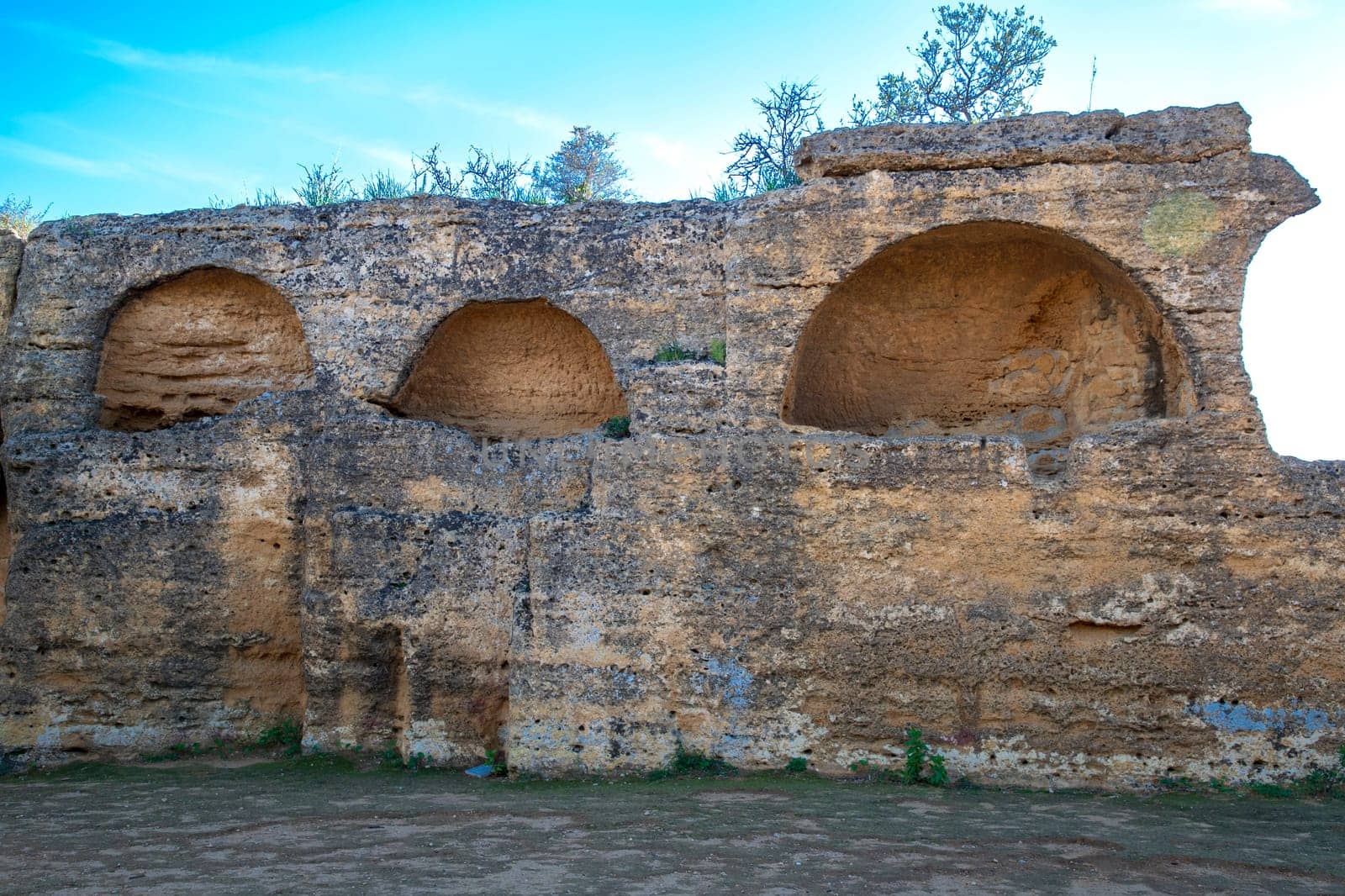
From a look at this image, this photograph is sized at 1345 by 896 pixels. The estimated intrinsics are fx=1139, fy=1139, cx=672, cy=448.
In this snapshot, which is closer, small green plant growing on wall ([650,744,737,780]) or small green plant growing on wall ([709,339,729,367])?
small green plant growing on wall ([650,744,737,780])

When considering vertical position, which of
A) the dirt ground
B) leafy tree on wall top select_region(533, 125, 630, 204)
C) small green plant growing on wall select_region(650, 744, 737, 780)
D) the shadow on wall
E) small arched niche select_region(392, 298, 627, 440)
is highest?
leafy tree on wall top select_region(533, 125, 630, 204)

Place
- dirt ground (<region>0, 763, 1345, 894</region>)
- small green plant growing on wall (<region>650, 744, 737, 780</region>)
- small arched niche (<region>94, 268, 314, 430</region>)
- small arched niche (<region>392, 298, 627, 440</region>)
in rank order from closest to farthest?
dirt ground (<region>0, 763, 1345, 894</region>), small green plant growing on wall (<region>650, 744, 737, 780</region>), small arched niche (<region>392, 298, 627, 440</region>), small arched niche (<region>94, 268, 314, 430</region>)

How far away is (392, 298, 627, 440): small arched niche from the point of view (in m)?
8.26

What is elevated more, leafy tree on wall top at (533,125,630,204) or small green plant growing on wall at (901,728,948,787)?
leafy tree on wall top at (533,125,630,204)

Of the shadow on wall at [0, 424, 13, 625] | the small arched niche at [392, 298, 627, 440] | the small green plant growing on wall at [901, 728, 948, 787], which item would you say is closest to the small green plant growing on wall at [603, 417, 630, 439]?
the small arched niche at [392, 298, 627, 440]

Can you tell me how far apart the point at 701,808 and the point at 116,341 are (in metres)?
5.60

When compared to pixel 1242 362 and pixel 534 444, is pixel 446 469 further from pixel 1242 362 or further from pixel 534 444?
pixel 1242 362

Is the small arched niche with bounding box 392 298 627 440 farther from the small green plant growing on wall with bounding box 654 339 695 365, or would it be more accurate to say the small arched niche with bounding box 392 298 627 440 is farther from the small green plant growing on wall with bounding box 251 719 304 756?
the small green plant growing on wall with bounding box 251 719 304 756

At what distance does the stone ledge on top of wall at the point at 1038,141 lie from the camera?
6.89 meters

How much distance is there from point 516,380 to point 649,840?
3891 mm

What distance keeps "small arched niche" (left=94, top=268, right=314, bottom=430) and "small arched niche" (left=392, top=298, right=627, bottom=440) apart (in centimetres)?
102

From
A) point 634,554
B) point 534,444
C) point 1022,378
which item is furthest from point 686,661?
point 1022,378

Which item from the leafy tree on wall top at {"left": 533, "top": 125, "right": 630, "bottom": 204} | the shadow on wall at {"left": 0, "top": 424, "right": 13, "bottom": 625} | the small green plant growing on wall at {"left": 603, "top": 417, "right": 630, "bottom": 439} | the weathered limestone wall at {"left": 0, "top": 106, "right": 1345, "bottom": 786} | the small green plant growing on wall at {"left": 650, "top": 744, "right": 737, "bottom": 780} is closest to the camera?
the weathered limestone wall at {"left": 0, "top": 106, "right": 1345, "bottom": 786}

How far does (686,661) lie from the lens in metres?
6.91
